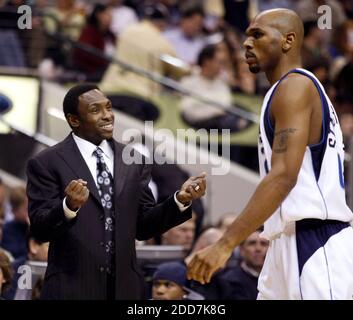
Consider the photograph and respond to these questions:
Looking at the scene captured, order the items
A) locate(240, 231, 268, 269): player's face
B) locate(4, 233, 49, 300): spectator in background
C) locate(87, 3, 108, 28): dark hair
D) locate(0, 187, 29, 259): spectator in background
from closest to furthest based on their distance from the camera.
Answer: locate(4, 233, 49, 300): spectator in background → locate(240, 231, 268, 269): player's face → locate(0, 187, 29, 259): spectator in background → locate(87, 3, 108, 28): dark hair

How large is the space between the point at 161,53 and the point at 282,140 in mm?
7401

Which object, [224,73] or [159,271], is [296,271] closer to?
[159,271]

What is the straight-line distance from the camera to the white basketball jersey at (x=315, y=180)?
5625mm

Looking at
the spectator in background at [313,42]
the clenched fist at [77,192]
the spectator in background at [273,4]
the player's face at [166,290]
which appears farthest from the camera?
the spectator in background at [273,4]

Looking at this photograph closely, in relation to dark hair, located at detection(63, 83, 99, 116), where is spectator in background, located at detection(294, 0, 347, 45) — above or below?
above

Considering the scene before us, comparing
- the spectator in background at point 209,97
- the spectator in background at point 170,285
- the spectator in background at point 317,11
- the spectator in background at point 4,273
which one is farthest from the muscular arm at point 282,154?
the spectator in background at point 317,11

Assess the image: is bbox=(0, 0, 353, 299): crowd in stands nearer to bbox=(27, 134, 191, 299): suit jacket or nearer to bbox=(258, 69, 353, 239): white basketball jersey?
bbox=(27, 134, 191, 299): suit jacket

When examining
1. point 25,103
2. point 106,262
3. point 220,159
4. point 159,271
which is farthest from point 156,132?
point 106,262

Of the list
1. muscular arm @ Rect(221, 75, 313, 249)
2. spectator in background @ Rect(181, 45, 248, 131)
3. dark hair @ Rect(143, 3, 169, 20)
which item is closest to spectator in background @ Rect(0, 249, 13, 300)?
muscular arm @ Rect(221, 75, 313, 249)

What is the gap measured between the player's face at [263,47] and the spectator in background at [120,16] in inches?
315

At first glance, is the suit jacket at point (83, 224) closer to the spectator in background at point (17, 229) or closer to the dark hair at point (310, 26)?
the spectator in background at point (17, 229)

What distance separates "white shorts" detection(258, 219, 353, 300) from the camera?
5.61 m

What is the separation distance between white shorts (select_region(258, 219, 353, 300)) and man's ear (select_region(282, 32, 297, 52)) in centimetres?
87

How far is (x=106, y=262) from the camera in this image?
617 cm
